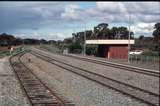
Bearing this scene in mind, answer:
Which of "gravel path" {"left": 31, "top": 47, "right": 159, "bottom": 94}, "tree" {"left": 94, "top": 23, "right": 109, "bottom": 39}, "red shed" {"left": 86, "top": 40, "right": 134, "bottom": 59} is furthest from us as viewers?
"tree" {"left": 94, "top": 23, "right": 109, "bottom": 39}

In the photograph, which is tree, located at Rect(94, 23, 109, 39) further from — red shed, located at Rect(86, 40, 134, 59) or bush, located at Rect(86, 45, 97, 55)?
red shed, located at Rect(86, 40, 134, 59)

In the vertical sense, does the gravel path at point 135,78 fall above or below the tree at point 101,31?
below

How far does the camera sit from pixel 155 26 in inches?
4744

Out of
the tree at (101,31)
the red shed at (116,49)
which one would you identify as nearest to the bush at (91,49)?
the red shed at (116,49)

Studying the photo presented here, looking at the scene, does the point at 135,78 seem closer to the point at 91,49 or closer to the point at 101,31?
the point at 91,49

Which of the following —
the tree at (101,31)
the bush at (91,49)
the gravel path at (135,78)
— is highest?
the tree at (101,31)

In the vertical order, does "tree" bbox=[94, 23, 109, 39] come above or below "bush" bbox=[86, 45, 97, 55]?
above

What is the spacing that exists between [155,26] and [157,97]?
106299mm

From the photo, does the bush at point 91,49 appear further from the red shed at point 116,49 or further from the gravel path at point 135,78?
the gravel path at point 135,78

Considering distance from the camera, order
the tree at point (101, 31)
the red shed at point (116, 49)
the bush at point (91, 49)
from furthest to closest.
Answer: the tree at point (101, 31) → the bush at point (91, 49) → the red shed at point (116, 49)

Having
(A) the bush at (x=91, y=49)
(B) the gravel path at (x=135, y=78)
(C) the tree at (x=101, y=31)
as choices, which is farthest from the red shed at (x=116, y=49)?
(C) the tree at (x=101, y=31)

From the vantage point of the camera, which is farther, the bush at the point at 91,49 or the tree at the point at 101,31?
the tree at the point at 101,31

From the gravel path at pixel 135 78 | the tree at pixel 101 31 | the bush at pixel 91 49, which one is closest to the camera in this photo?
the gravel path at pixel 135 78

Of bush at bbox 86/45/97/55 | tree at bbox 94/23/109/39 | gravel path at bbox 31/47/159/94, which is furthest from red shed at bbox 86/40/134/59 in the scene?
tree at bbox 94/23/109/39
